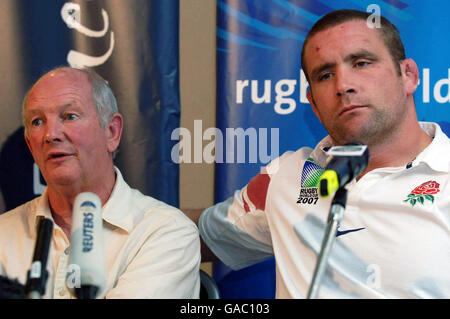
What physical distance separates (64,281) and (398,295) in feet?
3.37

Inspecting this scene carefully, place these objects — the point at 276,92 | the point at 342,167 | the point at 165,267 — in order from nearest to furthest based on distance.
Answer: the point at 342,167 → the point at 165,267 → the point at 276,92

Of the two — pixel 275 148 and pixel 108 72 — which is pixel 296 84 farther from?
pixel 108 72

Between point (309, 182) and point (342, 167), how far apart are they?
0.82 m

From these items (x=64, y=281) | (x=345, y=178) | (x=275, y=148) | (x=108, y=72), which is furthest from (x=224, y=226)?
(x=345, y=178)

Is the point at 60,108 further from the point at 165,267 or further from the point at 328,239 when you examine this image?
the point at 328,239

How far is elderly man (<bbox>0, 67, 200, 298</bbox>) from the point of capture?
1.72 meters

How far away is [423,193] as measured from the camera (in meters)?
1.76

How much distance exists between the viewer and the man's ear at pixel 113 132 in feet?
6.61

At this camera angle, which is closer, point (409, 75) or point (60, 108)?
point (60, 108)

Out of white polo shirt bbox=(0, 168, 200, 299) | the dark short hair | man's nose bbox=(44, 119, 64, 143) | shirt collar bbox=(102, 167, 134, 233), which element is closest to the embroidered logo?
the dark short hair

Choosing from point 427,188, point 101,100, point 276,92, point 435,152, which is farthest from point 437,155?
point 101,100

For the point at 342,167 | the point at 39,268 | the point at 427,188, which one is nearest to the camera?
the point at 39,268

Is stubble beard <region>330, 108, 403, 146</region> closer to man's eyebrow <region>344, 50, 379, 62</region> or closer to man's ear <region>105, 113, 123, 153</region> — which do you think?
man's eyebrow <region>344, 50, 379, 62</region>

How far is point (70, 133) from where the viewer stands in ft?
6.12
